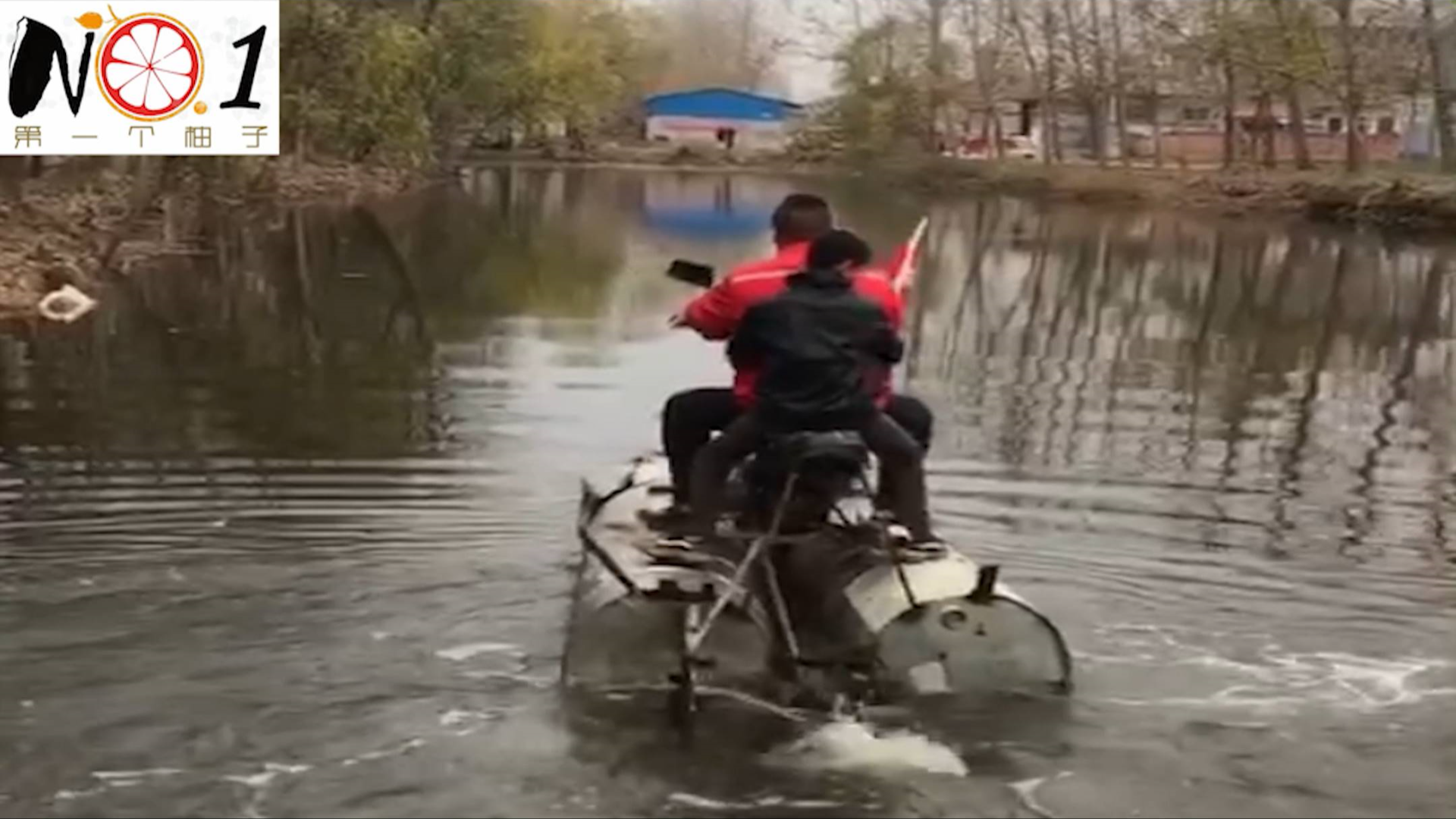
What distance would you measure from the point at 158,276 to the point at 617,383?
10.7 metres

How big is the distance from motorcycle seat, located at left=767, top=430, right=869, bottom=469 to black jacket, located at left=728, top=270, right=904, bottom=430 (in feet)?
0.61

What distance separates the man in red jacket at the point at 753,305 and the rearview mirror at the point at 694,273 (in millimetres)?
122

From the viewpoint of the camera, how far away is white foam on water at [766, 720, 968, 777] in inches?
268

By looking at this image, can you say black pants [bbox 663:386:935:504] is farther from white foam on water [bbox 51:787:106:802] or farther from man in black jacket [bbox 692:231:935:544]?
white foam on water [bbox 51:787:106:802]

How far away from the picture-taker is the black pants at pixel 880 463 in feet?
26.1

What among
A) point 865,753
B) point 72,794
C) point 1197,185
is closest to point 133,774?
point 72,794

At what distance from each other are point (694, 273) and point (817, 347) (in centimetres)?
86

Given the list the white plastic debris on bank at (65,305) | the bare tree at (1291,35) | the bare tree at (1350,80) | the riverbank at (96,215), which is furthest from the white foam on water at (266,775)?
the bare tree at (1291,35)

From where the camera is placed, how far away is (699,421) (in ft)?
28.5

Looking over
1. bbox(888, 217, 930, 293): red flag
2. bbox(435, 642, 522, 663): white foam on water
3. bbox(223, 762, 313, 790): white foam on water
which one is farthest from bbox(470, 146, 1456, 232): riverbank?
bbox(223, 762, 313, 790): white foam on water

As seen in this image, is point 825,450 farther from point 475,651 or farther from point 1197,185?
point 1197,185

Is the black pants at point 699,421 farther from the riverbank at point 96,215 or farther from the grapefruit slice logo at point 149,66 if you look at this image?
the grapefruit slice logo at point 149,66

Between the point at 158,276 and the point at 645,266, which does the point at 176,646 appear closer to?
the point at 158,276

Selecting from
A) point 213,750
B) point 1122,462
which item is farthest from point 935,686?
point 1122,462
